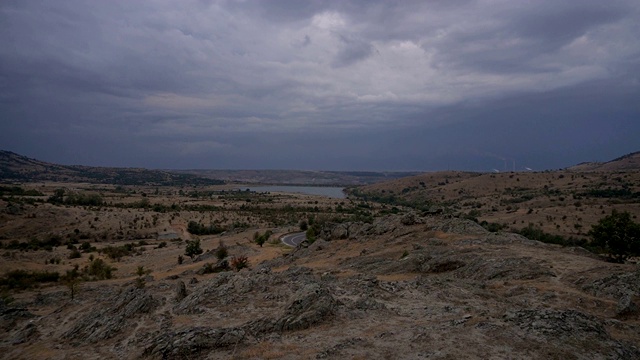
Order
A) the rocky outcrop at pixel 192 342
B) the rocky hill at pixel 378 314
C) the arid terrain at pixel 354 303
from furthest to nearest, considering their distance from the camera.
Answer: the rocky outcrop at pixel 192 342
the arid terrain at pixel 354 303
the rocky hill at pixel 378 314

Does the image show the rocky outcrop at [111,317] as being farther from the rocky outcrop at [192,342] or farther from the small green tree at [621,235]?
the small green tree at [621,235]

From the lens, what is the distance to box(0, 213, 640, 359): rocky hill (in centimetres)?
1305

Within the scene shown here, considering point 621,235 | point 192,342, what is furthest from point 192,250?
point 621,235

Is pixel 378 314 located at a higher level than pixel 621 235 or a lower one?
lower

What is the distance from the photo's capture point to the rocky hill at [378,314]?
1305 centimetres

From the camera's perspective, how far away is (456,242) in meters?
30.3

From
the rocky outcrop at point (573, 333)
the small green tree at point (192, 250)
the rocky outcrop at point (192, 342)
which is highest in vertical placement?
the rocky outcrop at point (573, 333)

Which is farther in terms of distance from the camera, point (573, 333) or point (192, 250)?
point (192, 250)

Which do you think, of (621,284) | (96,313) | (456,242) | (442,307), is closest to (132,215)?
(96,313)

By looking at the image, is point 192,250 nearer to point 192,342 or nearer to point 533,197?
point 192,342

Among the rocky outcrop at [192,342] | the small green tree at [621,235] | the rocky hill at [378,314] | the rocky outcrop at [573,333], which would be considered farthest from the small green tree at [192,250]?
the small green tree at [621,235]

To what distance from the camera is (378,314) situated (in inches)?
663

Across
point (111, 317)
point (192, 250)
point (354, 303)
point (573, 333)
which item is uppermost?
point (573, 333)

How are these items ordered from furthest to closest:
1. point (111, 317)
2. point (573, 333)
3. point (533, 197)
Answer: point (533, 197) → point (111, 317) → point (573, 333)
